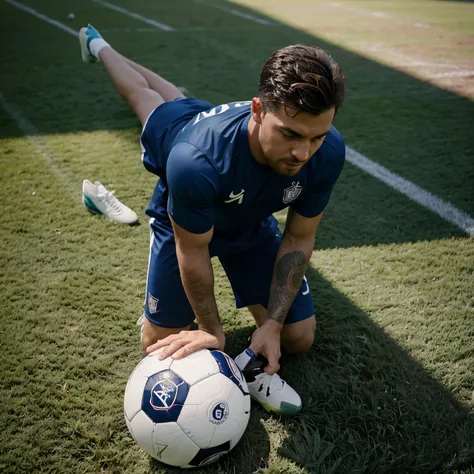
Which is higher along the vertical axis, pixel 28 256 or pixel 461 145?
pixel 461 145

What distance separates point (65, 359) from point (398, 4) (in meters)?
13.0

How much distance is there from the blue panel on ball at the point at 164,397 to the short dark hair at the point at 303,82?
115 cm

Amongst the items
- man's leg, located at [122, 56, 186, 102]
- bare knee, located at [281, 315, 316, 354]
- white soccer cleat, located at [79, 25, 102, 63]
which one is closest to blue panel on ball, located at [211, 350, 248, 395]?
bare knee, located at [281, 315, 316, 354]

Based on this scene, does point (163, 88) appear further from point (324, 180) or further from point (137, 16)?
point (137, 16)

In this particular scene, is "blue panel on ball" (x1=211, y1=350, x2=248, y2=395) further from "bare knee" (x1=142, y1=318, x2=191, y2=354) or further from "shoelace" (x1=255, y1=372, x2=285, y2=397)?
"bare knee" (x1=142, y1=318, x2=191, y2=354)

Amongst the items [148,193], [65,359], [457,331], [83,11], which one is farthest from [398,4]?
[65,359]

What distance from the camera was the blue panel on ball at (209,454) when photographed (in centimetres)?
220

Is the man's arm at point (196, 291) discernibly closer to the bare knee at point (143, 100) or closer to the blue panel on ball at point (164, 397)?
the blue panel on ball at point (164, 397)

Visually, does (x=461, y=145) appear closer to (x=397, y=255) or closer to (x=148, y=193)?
(x=397, y=255)

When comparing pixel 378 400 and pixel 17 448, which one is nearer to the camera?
pixel 17 448

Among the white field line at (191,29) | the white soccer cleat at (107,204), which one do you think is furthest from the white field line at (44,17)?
the white soccer cleat at (107,204)

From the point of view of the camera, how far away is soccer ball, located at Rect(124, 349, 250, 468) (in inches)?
85.5

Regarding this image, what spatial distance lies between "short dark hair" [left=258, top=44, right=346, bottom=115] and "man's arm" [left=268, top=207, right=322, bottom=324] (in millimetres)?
693

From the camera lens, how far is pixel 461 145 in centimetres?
515
